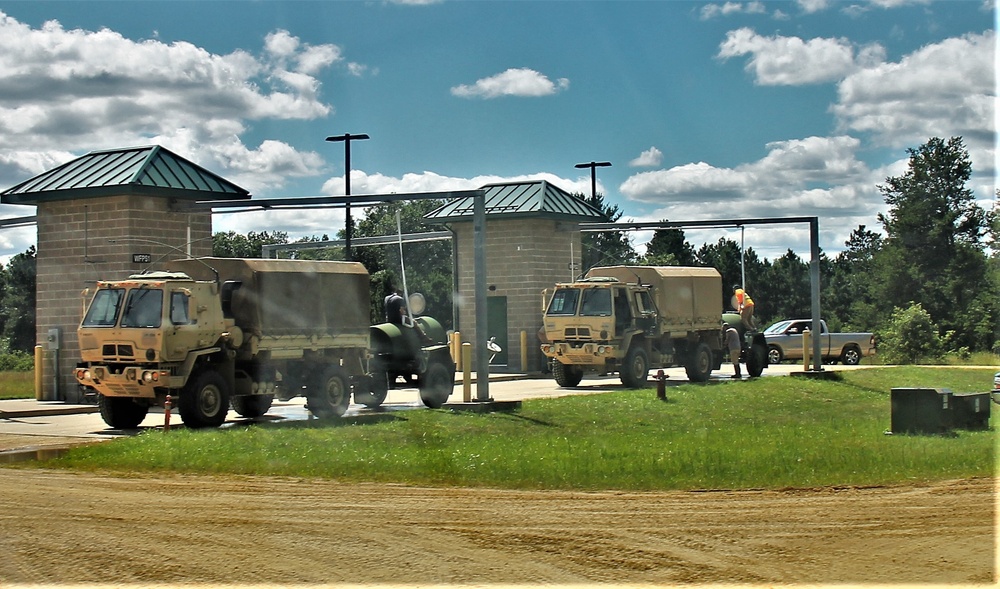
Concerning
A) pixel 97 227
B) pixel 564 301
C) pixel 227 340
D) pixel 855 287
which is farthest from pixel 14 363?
pixel 855 287

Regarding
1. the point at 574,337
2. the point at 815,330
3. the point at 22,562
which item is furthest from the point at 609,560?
the point at 815,330

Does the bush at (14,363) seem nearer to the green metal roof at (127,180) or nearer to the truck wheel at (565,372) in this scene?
the green metal roof at (127,180)

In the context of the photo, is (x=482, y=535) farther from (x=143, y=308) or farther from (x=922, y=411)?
(x=922, y=411)

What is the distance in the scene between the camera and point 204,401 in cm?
1884

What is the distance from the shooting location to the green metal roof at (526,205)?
117 feet

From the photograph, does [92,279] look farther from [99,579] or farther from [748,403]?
[99,579]

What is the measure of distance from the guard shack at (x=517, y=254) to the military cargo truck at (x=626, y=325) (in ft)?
15.5

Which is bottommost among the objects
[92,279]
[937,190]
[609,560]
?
[609,560]

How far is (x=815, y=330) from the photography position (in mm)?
33250

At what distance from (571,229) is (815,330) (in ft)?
26.4

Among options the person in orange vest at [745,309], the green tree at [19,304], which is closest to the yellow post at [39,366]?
the person in orange vest at [745,309]

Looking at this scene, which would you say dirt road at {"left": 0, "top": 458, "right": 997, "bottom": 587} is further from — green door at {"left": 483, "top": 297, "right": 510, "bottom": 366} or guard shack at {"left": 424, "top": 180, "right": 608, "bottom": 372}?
green door at {"left": 483, "top": 297, "right": 510, "bottom": 366}

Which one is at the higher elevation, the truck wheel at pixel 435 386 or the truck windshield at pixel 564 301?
the truck windshield at pixel 564 301

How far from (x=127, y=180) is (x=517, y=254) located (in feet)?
46.2
